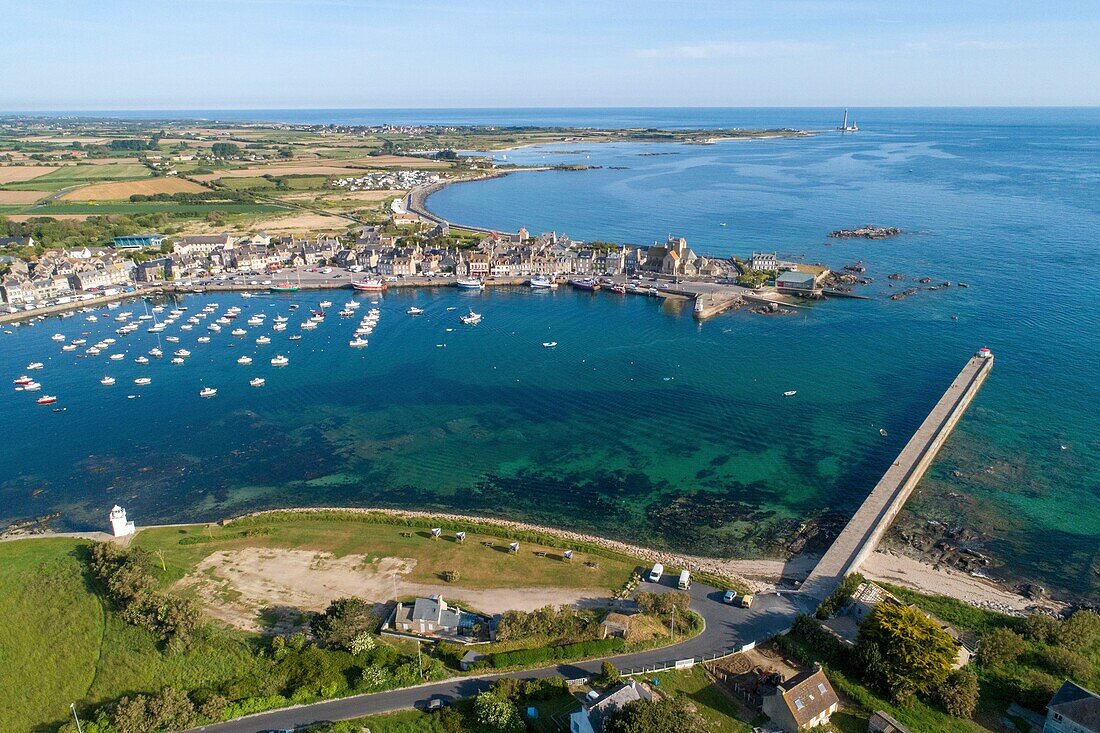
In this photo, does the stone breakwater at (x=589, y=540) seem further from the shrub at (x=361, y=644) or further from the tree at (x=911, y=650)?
the shrub at (x=361, y=644)

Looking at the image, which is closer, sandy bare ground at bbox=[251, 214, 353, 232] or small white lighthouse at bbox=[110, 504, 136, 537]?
small white lighthouse at bbox=[110, 504, 136, 537]

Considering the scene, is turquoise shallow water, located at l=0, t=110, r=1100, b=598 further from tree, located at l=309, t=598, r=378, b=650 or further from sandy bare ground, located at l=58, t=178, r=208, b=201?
sandy bare ground, located at l=58, t=178, r=208, b=201

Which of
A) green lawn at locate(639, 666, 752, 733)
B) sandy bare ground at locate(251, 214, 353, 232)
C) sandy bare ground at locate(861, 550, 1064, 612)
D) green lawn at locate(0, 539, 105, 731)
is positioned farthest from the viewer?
sandy bare ground at locate(251, 214, 353, 232)

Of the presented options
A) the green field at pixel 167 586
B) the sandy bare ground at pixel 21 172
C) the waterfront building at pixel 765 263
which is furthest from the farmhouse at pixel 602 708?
the sandy bare ground at pixel 21 172

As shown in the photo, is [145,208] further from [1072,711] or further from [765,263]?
[1072,711]

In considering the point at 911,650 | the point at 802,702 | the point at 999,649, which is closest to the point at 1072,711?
the point at 999,649

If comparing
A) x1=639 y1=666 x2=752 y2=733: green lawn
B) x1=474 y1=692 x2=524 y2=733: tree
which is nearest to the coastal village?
x1=639 y1=666 x2=752 y2=733: green lawn

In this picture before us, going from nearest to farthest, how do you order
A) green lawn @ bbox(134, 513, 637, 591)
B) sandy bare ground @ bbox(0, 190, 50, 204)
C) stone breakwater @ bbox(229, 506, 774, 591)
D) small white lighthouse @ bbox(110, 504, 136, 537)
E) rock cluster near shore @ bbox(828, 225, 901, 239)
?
green lawn @ bbox(134, 513, 637, 591) → stone breakwater @ bbox(229, 506, 774, 591) → small white lighthouse @ bbox(110, 504, 136, 537) → rock cluster near shore @ bbox(828, 225, 901, 239) → sandy bare ground @ bbox(0, 190, 50, 204)
